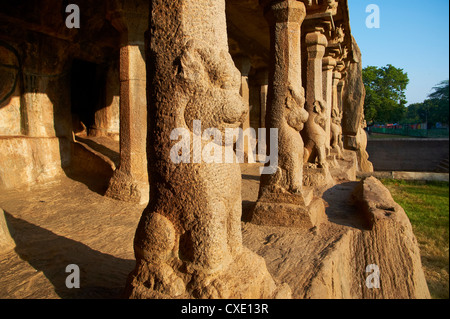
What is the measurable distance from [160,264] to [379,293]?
2113 mm

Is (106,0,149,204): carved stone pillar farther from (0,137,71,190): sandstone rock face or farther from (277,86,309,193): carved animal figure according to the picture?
(277,86,309,193): carved animal figure

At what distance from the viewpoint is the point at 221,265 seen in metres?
1.68

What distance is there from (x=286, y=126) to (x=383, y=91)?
28.6m

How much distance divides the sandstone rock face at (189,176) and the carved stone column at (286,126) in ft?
5.91

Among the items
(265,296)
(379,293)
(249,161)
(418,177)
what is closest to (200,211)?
(265,296)

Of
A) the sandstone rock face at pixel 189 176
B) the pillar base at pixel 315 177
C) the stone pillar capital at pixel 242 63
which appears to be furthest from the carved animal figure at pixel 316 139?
the sandstone rock face at pixel 189 176

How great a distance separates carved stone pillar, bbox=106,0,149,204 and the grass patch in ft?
13.4

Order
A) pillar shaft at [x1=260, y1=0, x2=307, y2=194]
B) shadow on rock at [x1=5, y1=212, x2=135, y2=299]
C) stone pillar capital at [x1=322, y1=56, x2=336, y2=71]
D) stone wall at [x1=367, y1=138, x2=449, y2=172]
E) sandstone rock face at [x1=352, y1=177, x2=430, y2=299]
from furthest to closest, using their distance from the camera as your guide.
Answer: stone wall at [x1=367, y1=138, x2=449, y2=172], stone pillar capital at [x1=322, y1=56, x2=336, y2=71], pillar shaft at [x1=260, y1=0, x2=307, y2=194], sandstone rock face at [x1=352, y1=177, x2=430, y2=299], shadow on rock at [x1=5, y1=212, x2=135, y2=299]

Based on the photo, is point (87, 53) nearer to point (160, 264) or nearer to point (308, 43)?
point (308, 43)

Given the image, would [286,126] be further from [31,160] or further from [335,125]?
[335,125]

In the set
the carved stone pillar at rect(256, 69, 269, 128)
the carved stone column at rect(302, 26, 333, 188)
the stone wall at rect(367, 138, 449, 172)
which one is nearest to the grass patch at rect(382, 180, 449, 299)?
the carved stone column at rect(302, 26, 333, 188)

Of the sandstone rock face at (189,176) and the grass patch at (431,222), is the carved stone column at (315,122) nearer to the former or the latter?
the grass patch at (431,222)

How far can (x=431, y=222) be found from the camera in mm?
5820

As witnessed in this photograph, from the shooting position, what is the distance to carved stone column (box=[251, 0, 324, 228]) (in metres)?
3.56
